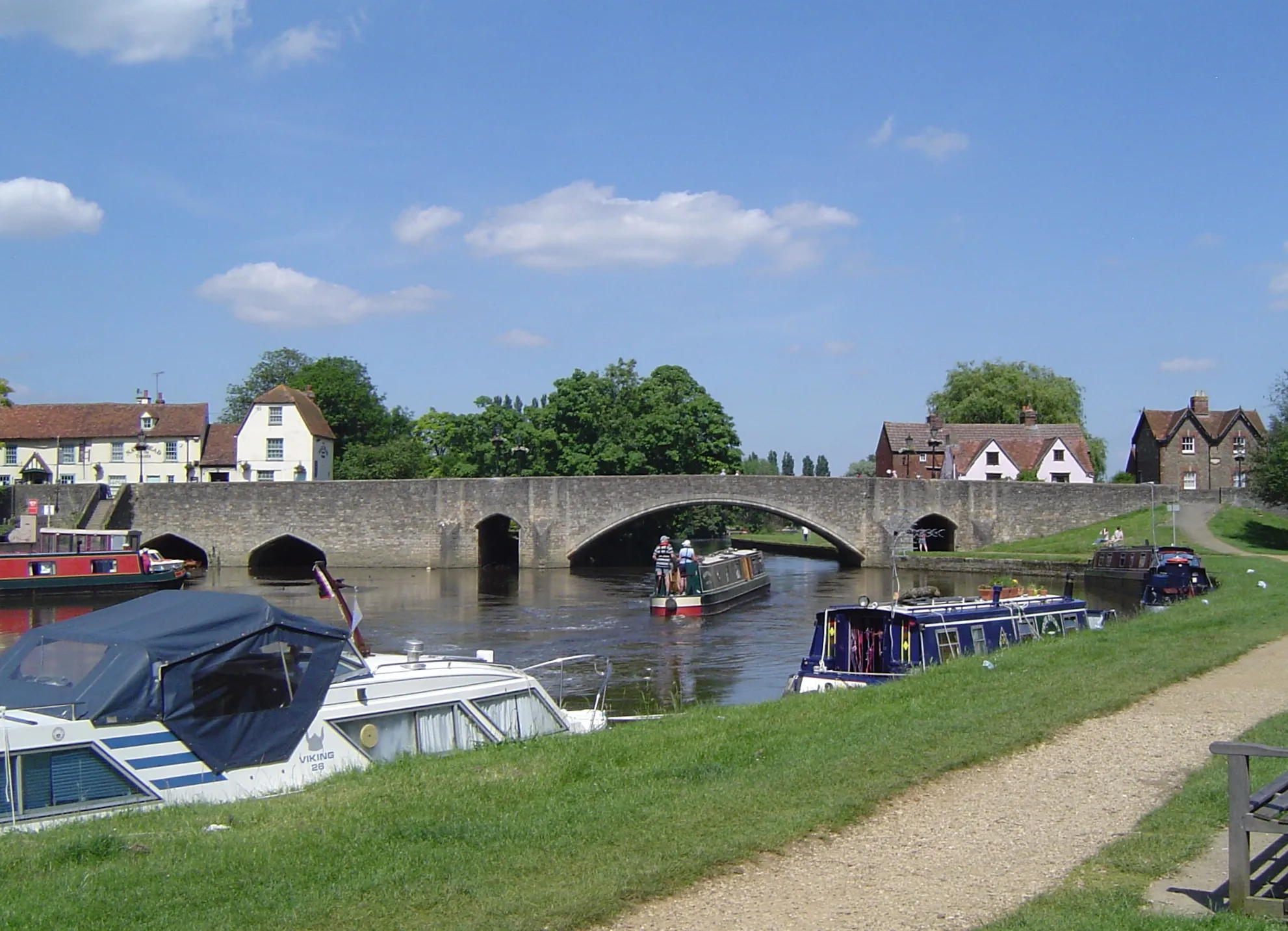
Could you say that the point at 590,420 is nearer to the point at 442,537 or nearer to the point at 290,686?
the point at 442,537

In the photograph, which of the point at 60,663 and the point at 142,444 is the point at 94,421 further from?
the point at 60,663

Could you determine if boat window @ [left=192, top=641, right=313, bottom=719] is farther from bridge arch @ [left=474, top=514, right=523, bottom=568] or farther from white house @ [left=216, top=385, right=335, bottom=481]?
white house @ [left=216, top=385, right=335, bottom=481]

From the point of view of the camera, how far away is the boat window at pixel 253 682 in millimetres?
9273

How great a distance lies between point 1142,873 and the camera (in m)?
5.98

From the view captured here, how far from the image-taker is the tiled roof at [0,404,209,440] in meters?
61.7

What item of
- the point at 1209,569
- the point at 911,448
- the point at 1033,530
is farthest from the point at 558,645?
the point at 911,448

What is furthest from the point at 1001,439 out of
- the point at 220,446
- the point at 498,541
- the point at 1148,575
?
the point at 220,446

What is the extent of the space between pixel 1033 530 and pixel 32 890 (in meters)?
48.2

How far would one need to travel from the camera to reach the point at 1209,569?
3338 cm

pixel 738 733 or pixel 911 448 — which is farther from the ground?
pixel 911 448

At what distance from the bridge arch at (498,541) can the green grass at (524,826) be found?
4071cm

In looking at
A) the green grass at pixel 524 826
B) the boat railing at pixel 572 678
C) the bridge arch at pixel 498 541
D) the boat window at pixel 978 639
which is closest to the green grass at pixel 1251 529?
the boat window at pixel 978 639

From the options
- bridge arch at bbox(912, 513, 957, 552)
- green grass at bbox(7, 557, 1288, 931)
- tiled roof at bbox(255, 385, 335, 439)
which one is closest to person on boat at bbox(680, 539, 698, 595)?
bridge arch at bbox(912, 513, 957, 552)

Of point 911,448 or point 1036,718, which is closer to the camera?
point 1036,718
